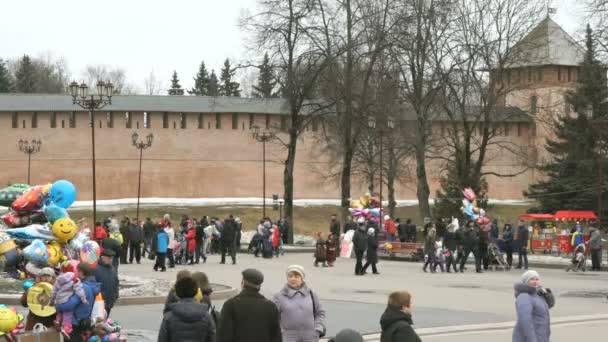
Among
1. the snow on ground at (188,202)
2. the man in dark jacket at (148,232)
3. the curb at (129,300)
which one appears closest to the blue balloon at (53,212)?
the curb at (129,300)

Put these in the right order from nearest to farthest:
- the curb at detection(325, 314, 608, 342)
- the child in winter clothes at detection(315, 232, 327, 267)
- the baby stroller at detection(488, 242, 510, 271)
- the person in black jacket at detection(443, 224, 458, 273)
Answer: the curb at detection(325, 314, 608, 342) → the person in black jacket at detection(443, 224, 458, 273) → the baby stroller at detection(488, 242, 510, 271) → the child in winter clothes at detection(315, 232, 327, 267)

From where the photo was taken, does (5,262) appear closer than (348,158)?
Yes

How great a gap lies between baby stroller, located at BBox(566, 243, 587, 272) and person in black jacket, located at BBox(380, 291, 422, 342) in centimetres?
2351

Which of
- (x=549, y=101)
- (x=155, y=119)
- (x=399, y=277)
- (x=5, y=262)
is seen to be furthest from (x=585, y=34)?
(x=155, y=119)

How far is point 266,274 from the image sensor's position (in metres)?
27.2

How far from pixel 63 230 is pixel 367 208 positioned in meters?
26.1

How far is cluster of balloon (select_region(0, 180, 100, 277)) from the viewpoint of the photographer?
13867 mm

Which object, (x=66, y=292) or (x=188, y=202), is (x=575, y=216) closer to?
(x=188, y=202)

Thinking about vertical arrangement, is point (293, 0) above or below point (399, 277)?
above

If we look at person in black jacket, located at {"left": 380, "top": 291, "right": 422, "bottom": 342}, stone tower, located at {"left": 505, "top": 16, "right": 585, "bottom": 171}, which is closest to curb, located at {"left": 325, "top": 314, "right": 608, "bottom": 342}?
person in black jacket, located at {"left": 380, "top": 291, "right": 422, "bottom": 342}

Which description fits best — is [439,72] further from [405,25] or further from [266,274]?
[266,274]

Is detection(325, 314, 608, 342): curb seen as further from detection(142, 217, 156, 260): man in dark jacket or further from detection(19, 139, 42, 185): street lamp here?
detection(19, 139, 42, 185): street lamp

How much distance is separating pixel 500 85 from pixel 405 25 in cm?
656

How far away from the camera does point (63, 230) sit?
47.6 feet
